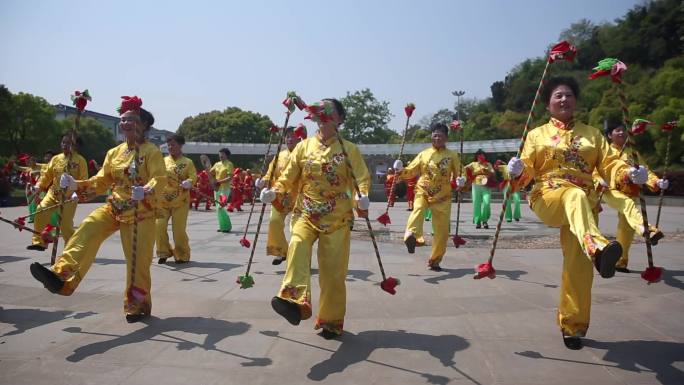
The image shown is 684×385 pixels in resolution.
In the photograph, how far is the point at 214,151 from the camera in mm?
36312

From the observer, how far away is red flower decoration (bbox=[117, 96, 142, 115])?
473 centimetres

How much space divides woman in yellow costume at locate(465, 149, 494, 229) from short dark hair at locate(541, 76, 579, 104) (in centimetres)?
761

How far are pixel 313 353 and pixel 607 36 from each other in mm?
57371

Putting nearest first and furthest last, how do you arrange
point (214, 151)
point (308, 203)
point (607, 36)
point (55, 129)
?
point (308, 203)
point (55, 129)
point (214, 151)
point (607, 36)

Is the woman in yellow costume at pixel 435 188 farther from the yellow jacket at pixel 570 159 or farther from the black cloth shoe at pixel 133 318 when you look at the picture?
the black cloth shoe at pixel 133 318

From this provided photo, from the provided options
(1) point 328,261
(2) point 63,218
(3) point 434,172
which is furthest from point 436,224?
(2) point 63,218

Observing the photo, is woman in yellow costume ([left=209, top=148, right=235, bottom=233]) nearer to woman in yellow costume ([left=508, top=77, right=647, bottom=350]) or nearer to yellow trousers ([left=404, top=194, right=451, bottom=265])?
yellow trousers ([left=404, top=194, right=451, bottom=265])

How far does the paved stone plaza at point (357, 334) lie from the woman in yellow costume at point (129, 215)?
0.37 metres

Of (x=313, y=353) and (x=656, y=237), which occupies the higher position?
(x=656, y=237)

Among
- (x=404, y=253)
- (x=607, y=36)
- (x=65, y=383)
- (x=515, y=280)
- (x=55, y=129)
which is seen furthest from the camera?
(x=607, y=36)

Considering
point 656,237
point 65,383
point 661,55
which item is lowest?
point 65,383

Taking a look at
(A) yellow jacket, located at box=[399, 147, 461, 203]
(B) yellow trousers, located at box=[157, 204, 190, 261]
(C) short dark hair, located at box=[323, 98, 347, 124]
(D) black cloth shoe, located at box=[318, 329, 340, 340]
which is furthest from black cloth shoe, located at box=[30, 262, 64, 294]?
(A) yellow jacket, located at box=[399, 147, 461, 203]

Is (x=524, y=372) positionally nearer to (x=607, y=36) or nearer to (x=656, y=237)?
(x=656, y=237)

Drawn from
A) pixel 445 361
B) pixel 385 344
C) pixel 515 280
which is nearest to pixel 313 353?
pixel 385 344
